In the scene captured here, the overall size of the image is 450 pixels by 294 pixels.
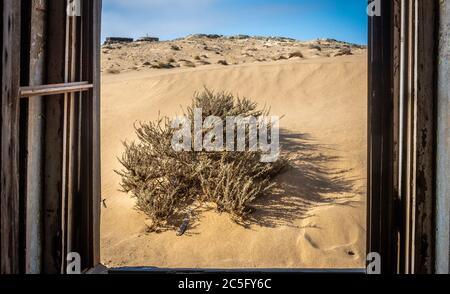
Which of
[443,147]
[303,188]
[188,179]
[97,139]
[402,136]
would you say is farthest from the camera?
[303,188]

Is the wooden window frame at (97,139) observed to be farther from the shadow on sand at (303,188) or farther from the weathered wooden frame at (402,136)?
the shadow on sand at (303,188)

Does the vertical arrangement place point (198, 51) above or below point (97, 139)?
above

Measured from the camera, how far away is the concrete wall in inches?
88.9

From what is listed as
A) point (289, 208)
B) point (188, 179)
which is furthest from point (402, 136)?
point (188, 179)

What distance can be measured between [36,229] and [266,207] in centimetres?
493

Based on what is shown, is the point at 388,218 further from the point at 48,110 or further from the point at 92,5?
the point at 92,5

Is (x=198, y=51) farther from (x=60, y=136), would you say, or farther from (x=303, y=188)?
(x=60, y=136)

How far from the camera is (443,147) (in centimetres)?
232

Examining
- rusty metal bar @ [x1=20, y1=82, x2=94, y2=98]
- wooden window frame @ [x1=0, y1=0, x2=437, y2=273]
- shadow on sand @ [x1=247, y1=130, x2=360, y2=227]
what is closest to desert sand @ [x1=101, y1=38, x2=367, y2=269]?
shadow on sand @ [x1=247, y1=130, x2=360, y2=227]

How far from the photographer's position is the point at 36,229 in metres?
2.81

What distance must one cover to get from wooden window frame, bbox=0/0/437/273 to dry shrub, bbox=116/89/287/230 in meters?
3.84

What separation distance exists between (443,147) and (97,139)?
7.37ft

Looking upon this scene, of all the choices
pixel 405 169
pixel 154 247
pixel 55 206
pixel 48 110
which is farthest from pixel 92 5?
pixel 154 247
